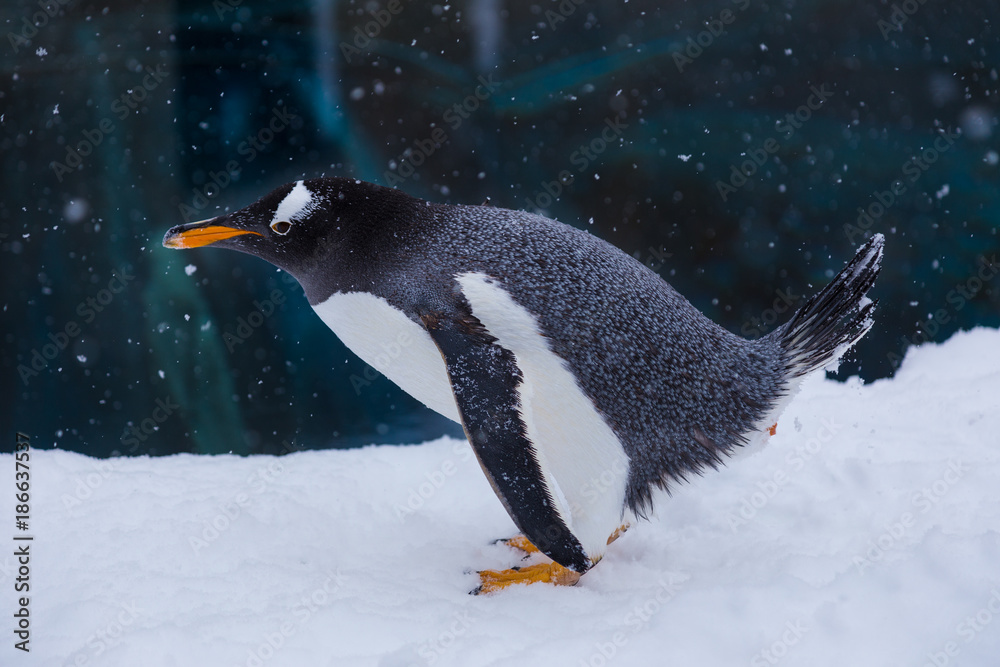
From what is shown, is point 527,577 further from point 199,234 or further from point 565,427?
point 199,234

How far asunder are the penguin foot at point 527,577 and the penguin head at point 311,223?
653 millimetres

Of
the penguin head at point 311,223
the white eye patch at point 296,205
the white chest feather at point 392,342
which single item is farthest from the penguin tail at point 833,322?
the white eye patch at point 296,205

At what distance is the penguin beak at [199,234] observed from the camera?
1235mm

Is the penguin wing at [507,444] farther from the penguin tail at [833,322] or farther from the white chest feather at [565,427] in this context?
the penguin tail at [833,322]

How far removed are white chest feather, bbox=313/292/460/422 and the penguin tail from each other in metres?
0.68

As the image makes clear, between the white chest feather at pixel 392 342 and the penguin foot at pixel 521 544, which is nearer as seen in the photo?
the white chest feather at pixel 392 342

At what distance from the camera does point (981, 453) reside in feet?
5.16

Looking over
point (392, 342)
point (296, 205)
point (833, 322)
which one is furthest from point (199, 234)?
point (833, 322)

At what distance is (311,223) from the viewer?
122 cm

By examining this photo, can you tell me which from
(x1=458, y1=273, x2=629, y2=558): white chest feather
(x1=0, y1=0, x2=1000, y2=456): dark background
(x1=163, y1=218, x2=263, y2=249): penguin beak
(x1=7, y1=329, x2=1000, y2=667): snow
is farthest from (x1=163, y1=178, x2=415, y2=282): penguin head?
(x1=0, y1=0, x2=1000, y2=456): dark background

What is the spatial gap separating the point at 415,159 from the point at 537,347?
3.91 ft

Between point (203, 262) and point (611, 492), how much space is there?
1.45 meters

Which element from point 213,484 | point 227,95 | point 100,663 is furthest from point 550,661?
point 227,95

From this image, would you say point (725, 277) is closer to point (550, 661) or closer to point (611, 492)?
point (611, 492)
